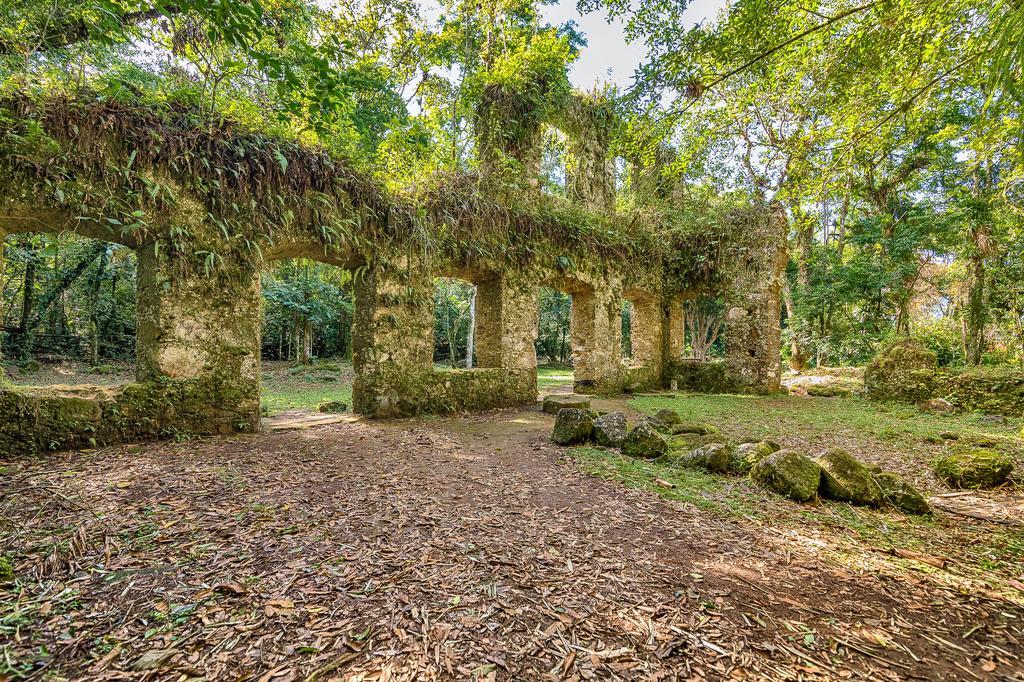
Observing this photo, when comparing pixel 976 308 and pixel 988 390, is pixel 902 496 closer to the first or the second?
pixel 988 390

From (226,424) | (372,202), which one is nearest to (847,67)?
(372,202)

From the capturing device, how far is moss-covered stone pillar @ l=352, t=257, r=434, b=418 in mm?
6082

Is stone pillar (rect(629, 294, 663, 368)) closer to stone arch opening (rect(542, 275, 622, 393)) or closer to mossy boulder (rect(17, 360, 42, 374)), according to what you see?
stone arch opening (rect(542, 275, 622, 393))

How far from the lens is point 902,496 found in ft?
9.82

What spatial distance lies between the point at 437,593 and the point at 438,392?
484 cm

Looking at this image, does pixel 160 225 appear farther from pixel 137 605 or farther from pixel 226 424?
pixel 137 605

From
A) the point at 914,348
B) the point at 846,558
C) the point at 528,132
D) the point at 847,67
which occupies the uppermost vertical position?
the point at 528,132

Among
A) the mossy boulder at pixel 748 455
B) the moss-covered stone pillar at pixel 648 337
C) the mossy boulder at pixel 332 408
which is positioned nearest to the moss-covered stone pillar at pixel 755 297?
the moss-covered stone pillar at pixel 648 337

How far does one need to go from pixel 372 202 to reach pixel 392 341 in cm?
201

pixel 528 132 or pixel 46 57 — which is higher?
pixel 528 132

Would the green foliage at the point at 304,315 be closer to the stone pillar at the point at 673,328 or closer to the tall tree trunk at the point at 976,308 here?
the stone pillar at the point at 673,328

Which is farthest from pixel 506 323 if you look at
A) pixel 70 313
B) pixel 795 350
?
pixel 70 313

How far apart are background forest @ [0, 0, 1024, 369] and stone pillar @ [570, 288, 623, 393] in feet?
8.27

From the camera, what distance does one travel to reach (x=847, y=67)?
175 inches
